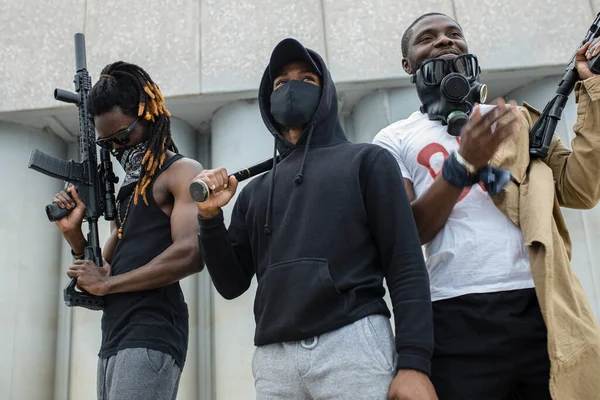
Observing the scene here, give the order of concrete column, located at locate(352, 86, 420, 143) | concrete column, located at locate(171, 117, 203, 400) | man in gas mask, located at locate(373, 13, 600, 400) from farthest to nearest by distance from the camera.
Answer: concrete column, located at locate(352, 86, 420, 143) < concrete column, located at locate(171, 117, 203, 400) < man in gas mask, located at locate(373, 13, 600, 400)

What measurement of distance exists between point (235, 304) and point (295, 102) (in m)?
2.22

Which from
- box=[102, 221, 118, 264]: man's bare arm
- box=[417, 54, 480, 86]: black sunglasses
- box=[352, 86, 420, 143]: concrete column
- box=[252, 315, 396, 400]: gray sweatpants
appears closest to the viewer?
box=[252, 315, 396, 400]: gray sweatpants

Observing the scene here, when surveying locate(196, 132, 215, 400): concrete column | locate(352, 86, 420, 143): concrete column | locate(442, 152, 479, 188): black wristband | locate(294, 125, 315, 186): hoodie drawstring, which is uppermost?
locate(352, 86, 420, 143): concrete column

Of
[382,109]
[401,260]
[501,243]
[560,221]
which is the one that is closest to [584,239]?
[382,109]

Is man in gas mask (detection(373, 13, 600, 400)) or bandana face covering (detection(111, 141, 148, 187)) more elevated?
bandana face covering (detection(111, 141, 148, 187))

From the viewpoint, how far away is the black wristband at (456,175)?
1779 millimetres

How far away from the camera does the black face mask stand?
197 centimetres

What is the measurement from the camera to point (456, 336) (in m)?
1.84

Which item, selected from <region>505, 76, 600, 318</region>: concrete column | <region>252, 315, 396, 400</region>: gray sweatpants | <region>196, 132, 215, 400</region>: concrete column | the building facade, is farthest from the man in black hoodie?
<region>505, 76, 600, 318</region>: concrete column

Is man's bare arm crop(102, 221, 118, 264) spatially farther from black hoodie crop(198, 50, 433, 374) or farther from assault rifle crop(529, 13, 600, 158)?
assault rifle crop(529, 13, 600, 158)

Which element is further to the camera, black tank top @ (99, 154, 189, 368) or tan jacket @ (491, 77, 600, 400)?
black tank top @ (99, 154, 189, 368)

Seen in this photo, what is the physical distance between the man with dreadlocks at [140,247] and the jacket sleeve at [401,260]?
2.47 ft

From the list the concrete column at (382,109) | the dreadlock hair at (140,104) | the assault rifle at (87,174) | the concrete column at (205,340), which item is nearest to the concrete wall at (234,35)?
the concrete column at (382,109)

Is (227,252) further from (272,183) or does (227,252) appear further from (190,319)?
(190,319)
